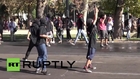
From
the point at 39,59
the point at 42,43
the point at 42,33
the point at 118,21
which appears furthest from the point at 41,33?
the point at 118,21

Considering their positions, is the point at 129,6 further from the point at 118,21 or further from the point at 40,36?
the point at 40,36

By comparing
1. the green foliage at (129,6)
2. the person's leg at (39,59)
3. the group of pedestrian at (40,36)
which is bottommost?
the person's leg at (39,59)

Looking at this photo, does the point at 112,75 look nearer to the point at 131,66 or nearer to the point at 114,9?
the point at 131,66

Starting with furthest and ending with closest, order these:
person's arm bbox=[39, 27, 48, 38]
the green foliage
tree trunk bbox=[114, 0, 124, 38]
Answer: tree trunk bbox=[114, 0, 124, 38]
the green foliage
person's arm bbox=[39, 27, 48, 38]

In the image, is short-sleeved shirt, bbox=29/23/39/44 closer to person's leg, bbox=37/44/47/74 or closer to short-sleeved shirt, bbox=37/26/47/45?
short-sleeved shirt, bbox=37/26/47/45

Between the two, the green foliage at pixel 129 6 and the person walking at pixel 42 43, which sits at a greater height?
the green foliage at pixel 129 6

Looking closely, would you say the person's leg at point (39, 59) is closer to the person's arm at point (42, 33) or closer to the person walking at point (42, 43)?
the person walking at point (42, 43)

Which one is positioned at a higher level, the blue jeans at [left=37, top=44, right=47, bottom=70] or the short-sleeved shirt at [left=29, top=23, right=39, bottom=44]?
the short-sleeved shirt at [left=29, top=23, right=39, bottom=44]

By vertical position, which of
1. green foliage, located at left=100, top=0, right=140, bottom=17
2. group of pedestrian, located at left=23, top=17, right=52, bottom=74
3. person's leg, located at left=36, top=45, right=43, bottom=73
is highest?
green foliage, located at left=100, top=0, right=140, bottom=17

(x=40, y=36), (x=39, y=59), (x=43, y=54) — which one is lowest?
(x=39, y=59)

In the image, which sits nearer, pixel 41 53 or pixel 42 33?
pixel 42 33

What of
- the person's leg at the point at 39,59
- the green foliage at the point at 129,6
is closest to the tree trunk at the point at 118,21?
the green foliage at the point at 129,6

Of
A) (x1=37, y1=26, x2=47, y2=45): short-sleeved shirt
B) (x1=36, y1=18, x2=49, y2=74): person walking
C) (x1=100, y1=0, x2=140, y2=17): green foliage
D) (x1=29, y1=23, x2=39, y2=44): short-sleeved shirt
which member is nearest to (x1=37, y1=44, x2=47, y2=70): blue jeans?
(x1=36, y1=18, x2=49, y2=74): person walking

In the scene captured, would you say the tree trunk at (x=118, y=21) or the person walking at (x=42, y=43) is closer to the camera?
the person walking at (x=42, y=43)
